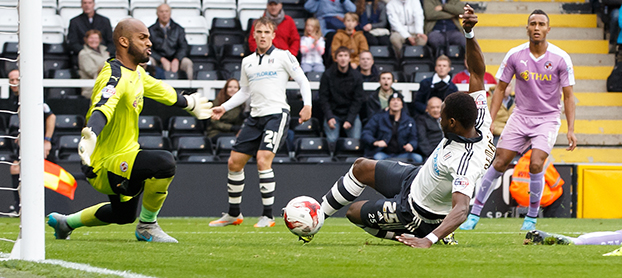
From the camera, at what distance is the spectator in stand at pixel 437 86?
1130cm

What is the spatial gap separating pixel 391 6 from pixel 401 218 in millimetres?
8984

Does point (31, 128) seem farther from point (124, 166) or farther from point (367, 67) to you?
point (367, 67)

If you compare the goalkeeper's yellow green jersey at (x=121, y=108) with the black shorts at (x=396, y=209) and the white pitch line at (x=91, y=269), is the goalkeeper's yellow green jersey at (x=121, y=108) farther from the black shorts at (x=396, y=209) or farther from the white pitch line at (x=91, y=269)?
the black shorts at (x=396, y=209)

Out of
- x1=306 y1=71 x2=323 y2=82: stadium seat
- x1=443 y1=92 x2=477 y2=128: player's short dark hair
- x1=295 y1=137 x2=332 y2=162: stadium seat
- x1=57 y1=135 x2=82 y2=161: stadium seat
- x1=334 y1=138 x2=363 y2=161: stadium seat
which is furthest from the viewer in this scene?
x1=306 y1=71 x2=323 y2=82: stadium seat

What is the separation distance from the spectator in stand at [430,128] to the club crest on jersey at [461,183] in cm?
664

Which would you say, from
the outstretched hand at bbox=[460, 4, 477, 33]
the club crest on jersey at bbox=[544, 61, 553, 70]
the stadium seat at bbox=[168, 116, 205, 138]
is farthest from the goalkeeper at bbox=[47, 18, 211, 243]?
the stadium seat at bbox=[168, 116, 205, 138]

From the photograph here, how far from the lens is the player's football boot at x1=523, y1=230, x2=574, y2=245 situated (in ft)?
16.8

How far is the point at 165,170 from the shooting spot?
5148mm

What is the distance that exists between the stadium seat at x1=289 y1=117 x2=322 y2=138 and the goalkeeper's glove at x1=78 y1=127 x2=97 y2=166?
287 inches

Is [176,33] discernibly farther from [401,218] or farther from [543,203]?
[401,218]

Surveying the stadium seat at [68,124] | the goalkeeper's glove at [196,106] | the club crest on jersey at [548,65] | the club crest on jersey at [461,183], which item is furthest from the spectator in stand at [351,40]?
the club crest on jersey at [461,183]

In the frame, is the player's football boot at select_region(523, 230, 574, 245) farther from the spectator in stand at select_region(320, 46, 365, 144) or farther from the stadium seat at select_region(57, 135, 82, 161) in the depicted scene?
the stadium seat at select_region(57, 135, 82, 161)

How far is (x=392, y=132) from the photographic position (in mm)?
10984

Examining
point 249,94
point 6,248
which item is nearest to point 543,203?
point 249,94
